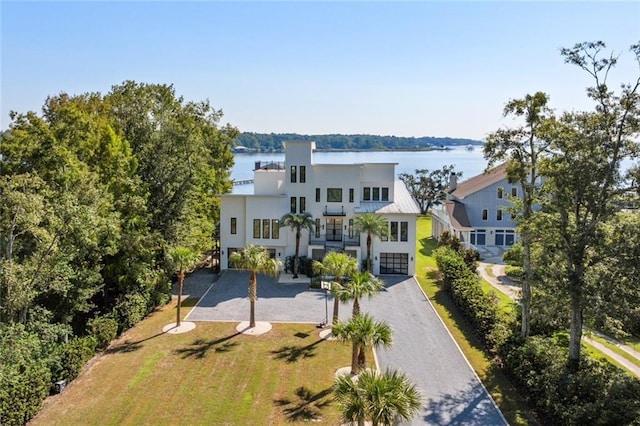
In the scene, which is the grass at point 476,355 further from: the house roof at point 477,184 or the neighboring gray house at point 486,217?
the house roof at point 477,184

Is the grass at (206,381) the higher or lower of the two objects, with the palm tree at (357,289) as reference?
lower

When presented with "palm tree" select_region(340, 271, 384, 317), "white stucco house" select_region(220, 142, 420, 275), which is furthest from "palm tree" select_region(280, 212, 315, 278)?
"palm tree" select_region(340, 271, 384, 317)

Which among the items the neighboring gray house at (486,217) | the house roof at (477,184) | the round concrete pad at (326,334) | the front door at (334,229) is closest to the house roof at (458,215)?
the neighboring gray house at (486,217)

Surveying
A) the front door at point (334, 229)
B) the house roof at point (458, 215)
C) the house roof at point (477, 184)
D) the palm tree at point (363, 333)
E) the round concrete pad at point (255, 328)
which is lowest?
the round concrete pad at point (255, 328)

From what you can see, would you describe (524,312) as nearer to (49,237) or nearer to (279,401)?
(279,401)

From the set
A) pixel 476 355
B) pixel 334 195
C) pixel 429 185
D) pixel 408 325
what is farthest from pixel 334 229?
pixel 429 185

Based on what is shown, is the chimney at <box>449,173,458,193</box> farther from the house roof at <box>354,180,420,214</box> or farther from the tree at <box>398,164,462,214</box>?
the house roof at <box>354,180,420,214</box>

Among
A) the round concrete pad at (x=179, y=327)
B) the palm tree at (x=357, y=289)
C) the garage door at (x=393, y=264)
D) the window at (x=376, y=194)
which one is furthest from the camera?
the window at (x=376, y=194)
